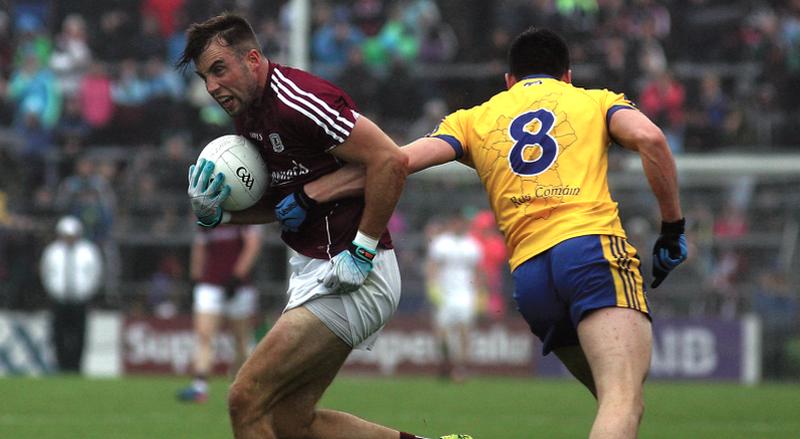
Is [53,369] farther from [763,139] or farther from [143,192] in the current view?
[763,139]

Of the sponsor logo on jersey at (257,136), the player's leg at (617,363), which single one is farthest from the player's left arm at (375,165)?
the player's leg at (617,363)

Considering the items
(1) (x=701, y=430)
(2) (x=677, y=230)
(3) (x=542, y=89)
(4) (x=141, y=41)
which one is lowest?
(1) (x=701, y=430)

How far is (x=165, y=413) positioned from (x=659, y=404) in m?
5.18

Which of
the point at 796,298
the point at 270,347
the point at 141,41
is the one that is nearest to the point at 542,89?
the point at 270,347

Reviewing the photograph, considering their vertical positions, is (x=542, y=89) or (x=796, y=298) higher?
(x=542, y=89)

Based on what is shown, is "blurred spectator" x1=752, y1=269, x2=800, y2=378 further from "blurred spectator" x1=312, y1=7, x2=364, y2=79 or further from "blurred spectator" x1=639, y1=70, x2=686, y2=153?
"blurred spectator" x1=312, y1=7, x2=364, y2=79

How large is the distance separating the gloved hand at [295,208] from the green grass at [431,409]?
418cm

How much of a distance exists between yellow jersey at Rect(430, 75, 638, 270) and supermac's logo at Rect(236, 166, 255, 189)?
1050 mm

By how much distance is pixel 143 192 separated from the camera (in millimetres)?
21453

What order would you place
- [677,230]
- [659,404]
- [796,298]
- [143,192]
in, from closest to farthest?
[677,230] → [659,404] → [796,298] → [143,192]

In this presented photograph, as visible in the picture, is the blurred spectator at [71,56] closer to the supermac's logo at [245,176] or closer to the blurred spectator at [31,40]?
the blurred spectator at [31,40]

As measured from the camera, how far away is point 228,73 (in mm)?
6266

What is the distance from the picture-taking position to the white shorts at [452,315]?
19.6 metres

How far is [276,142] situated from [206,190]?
15.5 inches
